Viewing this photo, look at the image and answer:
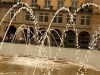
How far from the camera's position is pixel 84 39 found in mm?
50812

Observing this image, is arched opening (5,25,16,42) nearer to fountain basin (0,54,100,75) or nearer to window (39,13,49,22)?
window (39,13,49,22)

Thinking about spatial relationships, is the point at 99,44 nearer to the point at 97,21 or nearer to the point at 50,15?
the point at 97,21

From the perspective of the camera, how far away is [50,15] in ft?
165

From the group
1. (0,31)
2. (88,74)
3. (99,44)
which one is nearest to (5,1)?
(0,31)

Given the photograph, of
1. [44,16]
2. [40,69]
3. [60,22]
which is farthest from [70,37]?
[40,69]

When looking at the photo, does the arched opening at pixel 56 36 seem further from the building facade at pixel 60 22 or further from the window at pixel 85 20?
the window at pixel 85 20

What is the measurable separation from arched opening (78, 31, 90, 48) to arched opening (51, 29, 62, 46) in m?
3.44

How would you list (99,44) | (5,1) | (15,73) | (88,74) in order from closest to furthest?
(15,73), (88,74), (99,44), (5,1)

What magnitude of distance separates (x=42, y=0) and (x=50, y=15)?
411 cm

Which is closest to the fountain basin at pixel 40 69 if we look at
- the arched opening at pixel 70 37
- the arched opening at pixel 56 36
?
the arched opening at pixel 70 37

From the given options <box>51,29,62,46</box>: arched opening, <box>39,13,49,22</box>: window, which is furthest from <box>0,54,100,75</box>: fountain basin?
<box>39,13,49,22</box>: window

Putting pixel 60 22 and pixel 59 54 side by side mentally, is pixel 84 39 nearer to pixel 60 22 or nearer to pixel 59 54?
pixel 60 22

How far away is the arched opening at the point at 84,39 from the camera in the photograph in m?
50.2

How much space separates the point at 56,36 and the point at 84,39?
189 inches
